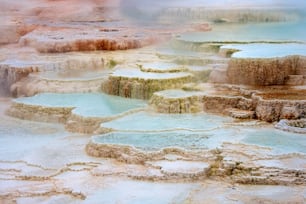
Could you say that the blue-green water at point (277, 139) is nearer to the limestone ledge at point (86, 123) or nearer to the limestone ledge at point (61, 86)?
the limestone ledge at point (86, 123)

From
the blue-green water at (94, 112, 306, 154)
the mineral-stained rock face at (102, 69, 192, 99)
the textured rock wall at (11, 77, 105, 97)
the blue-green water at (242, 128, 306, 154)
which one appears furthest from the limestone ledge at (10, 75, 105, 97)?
the blue-green water at (242, 128, 306, 154)

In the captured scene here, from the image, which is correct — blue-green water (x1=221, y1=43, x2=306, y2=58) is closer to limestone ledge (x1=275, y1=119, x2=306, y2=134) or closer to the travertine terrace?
the travertine terrace

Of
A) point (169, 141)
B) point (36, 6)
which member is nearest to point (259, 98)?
point (169, 141)

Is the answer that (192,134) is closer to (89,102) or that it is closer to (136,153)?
(136,153)

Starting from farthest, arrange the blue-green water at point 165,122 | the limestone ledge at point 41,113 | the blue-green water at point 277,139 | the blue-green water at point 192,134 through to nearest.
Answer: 1. the limestone ledge at point 41,113
2. the blue-green water at point 165,122
3. the blue-green water at point 192,134
4. the blue-green water at point 277,139

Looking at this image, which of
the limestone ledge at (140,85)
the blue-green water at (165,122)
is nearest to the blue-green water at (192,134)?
the blue-green water at (165,122)

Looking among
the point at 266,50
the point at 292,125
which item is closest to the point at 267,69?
the point at 266,50

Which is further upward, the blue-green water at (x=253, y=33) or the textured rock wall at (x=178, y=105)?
the blue-green water at (x=253, y=33)
